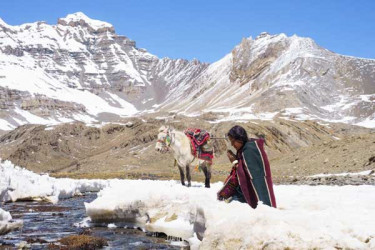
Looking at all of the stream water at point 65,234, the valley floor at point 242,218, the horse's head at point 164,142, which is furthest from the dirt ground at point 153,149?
the stream water at point 65,234

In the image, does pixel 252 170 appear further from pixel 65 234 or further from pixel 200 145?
pixel 200 145

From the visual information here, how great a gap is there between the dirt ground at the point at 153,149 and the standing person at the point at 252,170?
94.7ft

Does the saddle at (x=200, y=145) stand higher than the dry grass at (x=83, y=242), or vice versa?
the saddle at (x=200, y=145)

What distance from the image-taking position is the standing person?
8.41m

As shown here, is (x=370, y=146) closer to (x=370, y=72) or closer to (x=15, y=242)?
(x=15, y=242)

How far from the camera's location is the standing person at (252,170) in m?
8.41

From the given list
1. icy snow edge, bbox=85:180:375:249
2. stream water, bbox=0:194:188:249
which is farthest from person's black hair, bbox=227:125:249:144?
stream water, bbox=0:194:188:249

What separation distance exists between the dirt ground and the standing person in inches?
1136

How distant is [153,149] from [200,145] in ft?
272

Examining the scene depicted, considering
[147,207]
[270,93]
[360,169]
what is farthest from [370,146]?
[270,93]

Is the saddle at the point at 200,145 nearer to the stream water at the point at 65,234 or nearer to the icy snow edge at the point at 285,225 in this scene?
the stream water at the point at 65,234

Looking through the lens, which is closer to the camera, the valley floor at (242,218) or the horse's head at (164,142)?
the valley floor at (242,218)


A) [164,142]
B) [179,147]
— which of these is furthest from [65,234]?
[179,147]

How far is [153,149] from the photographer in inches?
3959
